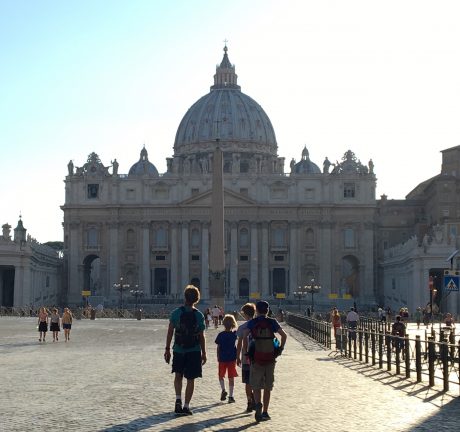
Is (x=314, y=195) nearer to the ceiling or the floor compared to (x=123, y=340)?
nearer to the ceiling

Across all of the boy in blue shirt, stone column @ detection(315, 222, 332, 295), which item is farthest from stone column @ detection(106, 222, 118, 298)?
the boy in blue shirt

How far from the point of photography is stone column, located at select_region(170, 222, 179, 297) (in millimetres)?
113000

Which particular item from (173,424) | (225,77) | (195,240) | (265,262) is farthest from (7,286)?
(173,424)

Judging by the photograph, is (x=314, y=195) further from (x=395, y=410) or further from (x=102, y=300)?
(x=395, y=410)

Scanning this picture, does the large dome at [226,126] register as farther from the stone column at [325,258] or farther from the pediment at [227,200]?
the stone column at [325,258]

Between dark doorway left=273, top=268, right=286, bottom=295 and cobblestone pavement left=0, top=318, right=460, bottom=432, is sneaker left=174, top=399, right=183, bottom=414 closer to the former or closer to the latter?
cobblestone pavement left=0, top=318, right=460, bottom=432

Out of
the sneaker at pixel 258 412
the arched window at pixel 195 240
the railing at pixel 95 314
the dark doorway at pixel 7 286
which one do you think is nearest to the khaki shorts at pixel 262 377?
the sneaker at pixel 258 412

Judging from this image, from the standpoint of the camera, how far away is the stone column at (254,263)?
11312 centimetres

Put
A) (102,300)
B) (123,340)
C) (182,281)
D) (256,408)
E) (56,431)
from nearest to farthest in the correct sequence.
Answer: (56,431)
(256,408)
(123,340)
(102,300)
(182,281)

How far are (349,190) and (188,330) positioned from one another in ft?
333

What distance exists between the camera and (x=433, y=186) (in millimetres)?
114250

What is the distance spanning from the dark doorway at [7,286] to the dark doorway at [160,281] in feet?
59.7

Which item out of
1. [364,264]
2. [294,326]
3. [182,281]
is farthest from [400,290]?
[294,326]

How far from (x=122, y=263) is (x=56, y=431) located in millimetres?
101747
